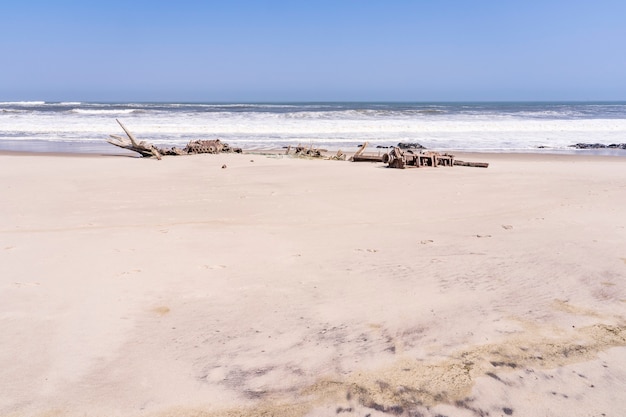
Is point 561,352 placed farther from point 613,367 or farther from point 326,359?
point 326,359

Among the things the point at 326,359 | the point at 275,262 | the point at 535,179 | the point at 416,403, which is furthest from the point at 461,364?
the point at 535,179

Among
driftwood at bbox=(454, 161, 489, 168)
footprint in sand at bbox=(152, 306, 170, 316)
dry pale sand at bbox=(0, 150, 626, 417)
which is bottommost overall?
driftwood at bbox=(454, 161, 489, 168)

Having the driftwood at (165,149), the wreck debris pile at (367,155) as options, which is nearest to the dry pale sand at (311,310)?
the wreck debris pile at (367,155)

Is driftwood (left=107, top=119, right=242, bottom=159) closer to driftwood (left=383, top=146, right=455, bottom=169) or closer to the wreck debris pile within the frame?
the wreck debris pile

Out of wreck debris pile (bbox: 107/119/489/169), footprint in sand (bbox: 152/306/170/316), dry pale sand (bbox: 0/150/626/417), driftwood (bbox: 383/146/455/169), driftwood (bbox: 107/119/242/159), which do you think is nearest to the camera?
dry pale sand (bbox: 0/150/626/417)

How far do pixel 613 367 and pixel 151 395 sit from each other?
2.68m

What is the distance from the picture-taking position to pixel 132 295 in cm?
394

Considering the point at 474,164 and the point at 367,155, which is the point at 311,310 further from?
the point at 367,155

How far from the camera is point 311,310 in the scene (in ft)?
12.2

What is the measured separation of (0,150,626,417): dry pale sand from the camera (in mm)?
2670

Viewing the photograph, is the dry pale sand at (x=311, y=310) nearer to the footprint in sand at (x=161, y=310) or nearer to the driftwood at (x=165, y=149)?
the footprint in sand at (x=161, y=310)

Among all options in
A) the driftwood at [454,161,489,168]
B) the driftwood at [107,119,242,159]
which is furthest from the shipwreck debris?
the driftwood at [107,119,242,159]

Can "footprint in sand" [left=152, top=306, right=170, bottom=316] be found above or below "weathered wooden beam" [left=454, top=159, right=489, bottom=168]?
above

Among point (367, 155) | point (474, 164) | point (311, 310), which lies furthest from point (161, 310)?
point (367, 155)
